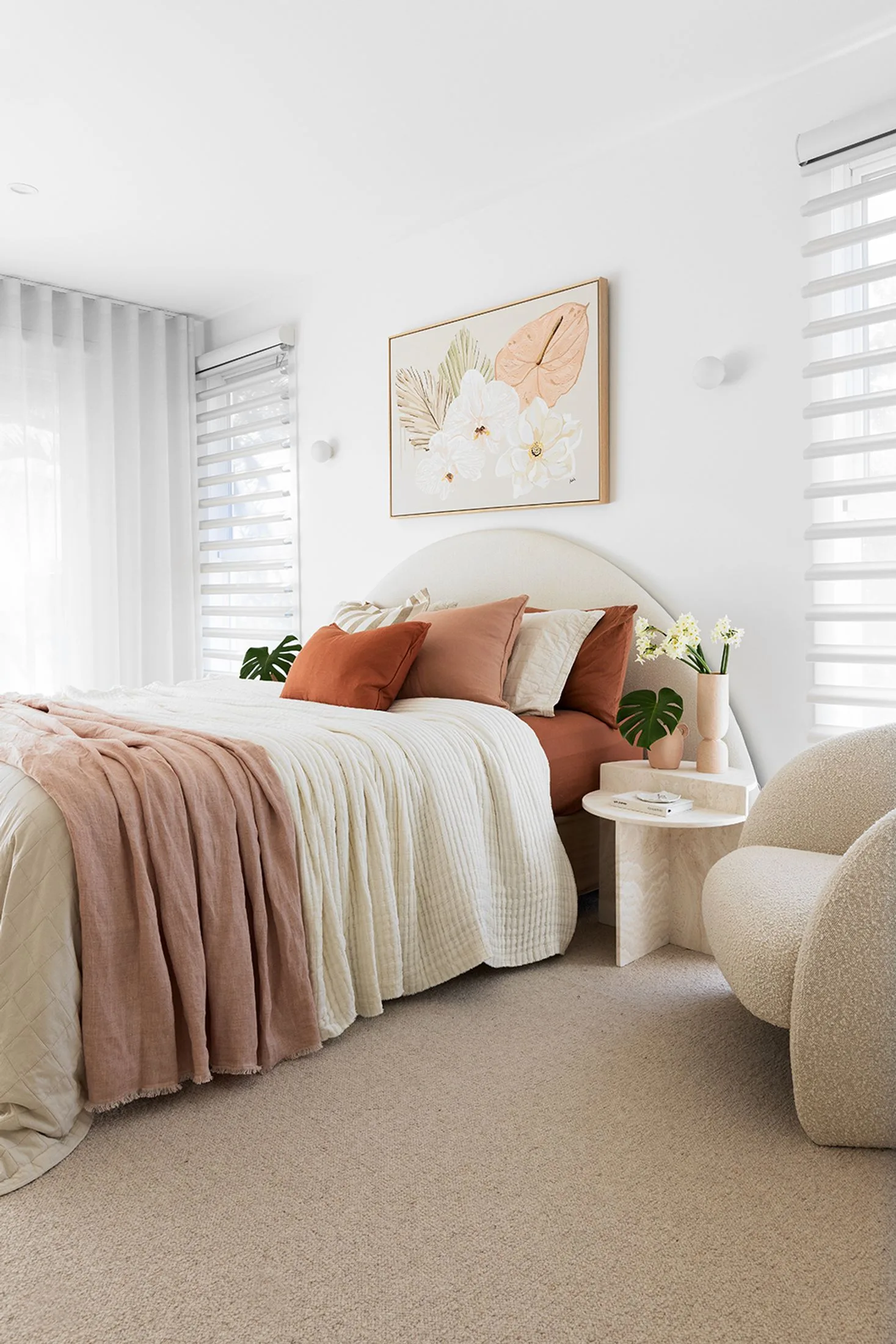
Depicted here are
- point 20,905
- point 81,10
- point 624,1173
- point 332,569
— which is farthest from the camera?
point 332,569

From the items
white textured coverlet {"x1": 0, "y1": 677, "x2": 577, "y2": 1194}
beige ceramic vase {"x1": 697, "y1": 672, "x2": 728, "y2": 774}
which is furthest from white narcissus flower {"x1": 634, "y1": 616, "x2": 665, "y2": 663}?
white textured coverlet {"x1": 0, "y1": 677, "x2": 577, "y2": 1194}

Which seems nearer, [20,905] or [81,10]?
[20,905]

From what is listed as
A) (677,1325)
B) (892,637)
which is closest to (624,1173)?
(677,1325)

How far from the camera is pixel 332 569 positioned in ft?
15.1

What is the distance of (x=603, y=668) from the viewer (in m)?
3.12

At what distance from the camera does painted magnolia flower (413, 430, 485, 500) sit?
12.6 feet

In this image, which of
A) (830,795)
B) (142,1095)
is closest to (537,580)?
(830,795)

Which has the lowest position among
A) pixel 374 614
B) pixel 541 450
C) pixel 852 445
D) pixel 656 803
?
pixel 656 803

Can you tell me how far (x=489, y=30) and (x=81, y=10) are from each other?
1.08m

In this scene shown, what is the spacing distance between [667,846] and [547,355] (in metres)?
1.86

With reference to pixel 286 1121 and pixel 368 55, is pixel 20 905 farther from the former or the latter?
pixel 368 55

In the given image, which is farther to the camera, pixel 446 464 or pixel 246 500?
pixel 246 500

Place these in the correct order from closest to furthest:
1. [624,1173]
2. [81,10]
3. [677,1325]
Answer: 1. [677,1325]
2. [624,1173]
3. [81,10]

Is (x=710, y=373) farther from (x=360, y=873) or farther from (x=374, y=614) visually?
(x=360, y=873)
